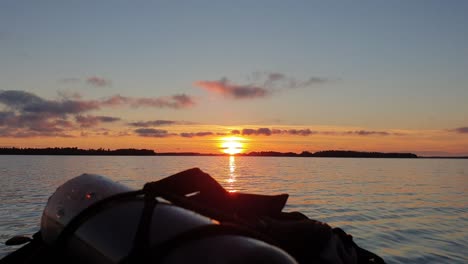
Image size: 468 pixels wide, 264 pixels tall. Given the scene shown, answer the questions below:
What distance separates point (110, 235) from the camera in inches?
113

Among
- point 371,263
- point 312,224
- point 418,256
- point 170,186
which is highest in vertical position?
point 170,186

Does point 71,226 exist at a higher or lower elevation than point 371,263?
higher

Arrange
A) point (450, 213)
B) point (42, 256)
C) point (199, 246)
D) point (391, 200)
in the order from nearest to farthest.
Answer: point (199, 246)
point (42, 256)
point (450, 213)
point (391, 200)

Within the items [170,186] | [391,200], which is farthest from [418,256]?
[391,200]

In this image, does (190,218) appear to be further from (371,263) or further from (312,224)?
(371,263)

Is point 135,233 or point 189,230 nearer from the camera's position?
point 189,230

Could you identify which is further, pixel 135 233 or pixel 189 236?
pixel 135 233

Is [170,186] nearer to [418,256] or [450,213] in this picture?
[418,256]

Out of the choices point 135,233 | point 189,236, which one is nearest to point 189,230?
point 189,236

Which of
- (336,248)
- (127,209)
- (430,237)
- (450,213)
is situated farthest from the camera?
(450,213)

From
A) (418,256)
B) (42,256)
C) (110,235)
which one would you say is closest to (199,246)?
(110,235)

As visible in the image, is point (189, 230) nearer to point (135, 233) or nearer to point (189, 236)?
point (189, 236)

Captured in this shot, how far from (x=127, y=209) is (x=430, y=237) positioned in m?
12.2

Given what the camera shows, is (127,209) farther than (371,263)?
No
